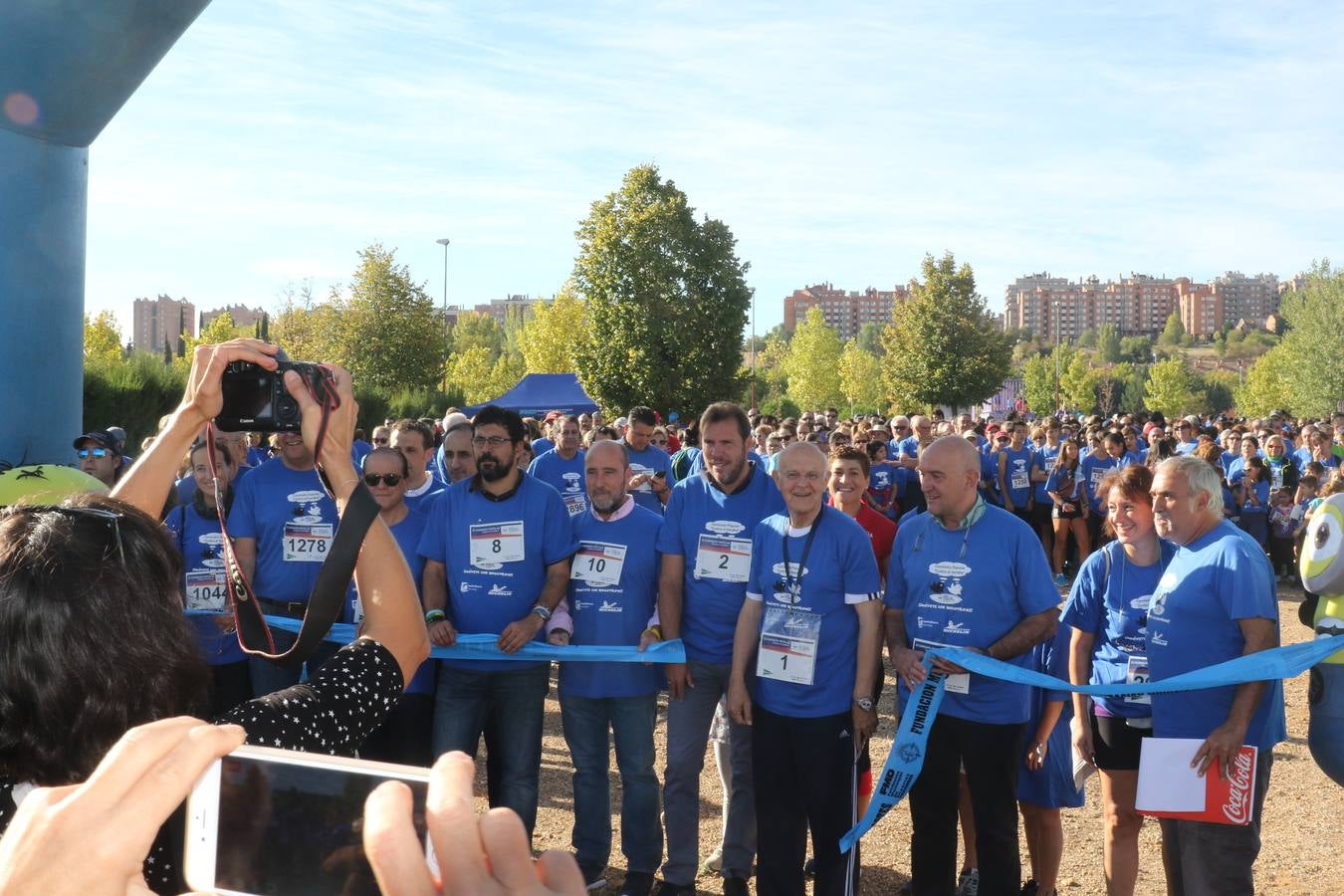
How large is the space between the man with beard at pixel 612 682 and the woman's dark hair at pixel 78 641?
12.9 feet

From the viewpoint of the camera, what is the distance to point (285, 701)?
1.69 metres

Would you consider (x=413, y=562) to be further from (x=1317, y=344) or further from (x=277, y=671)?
(x=1317, y=344)

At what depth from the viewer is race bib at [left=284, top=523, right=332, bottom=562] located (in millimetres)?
5527

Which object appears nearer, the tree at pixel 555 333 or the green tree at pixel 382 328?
the green tree at pixel 382 328

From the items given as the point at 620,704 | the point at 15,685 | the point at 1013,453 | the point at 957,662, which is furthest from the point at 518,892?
the point at 1013,453

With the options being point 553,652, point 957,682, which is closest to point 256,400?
point 553,652

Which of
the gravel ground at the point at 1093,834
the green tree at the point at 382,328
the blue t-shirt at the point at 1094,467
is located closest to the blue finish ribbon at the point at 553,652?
the gravel ground at the point at 1093,834

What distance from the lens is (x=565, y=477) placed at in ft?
31.9

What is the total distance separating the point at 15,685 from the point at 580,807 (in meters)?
4.33

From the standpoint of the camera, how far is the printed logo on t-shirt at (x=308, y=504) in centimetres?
558

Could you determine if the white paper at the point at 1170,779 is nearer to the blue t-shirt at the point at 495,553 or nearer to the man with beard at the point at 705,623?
the man with beard at the point at 705,623

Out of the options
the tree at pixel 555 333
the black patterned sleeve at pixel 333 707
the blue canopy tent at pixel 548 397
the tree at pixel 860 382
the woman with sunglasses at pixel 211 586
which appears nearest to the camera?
the black patterned sleeve at pixel 333 707

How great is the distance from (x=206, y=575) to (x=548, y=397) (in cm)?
2176

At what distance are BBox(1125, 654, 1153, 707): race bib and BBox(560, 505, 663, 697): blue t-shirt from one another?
2169 millimetres
